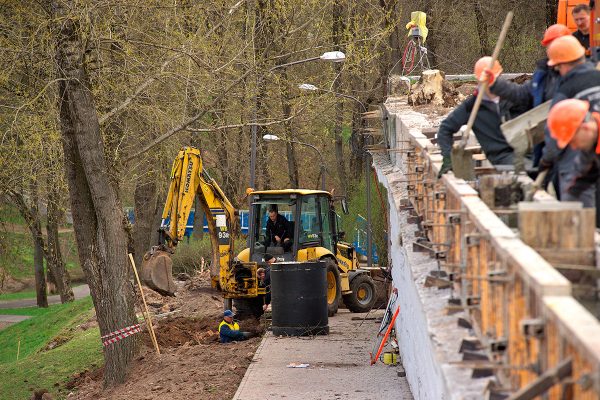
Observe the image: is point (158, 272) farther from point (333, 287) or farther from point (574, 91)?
point (574, 91)

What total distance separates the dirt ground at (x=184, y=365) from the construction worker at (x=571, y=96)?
8.14 meters

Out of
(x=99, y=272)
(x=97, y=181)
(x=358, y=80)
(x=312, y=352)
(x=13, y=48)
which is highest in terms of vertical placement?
(x=358, y=80)

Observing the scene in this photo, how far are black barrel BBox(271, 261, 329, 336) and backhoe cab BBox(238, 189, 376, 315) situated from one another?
3.04 metres

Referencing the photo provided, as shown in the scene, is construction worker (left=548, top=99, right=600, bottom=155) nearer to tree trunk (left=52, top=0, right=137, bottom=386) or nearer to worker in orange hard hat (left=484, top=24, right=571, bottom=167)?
worker in orange hard hat (left=484, top=24, right=571, bottom=167)

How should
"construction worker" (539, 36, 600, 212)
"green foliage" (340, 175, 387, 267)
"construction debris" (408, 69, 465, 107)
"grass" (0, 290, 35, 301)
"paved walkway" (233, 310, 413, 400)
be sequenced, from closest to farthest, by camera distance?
"construction worker" (539, 36, 600, 212)
"paved walkway" (233, 310, 413, 400)
"construction debris" (408, 69, 465, 107)
"green foliage" (340, 175, 387, 267)
"grass" (0, 290, 35, 301)

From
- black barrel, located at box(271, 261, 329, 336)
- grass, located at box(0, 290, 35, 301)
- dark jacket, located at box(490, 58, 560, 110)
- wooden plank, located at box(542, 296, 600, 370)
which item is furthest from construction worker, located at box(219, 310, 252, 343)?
grass, located at box(0, 290, 35, 301)

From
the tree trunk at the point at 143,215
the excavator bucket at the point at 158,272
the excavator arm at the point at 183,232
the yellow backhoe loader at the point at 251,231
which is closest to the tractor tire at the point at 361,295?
the yellow backhoe loader at the point at 251,231

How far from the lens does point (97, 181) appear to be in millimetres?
17703

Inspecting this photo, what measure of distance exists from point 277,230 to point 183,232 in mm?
2321

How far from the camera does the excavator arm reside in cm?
2069

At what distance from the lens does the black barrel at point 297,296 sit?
1941cm

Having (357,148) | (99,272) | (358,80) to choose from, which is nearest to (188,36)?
(99,272)

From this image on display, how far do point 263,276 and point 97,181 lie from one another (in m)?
5.59

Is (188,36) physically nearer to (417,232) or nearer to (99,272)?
(99,272)
